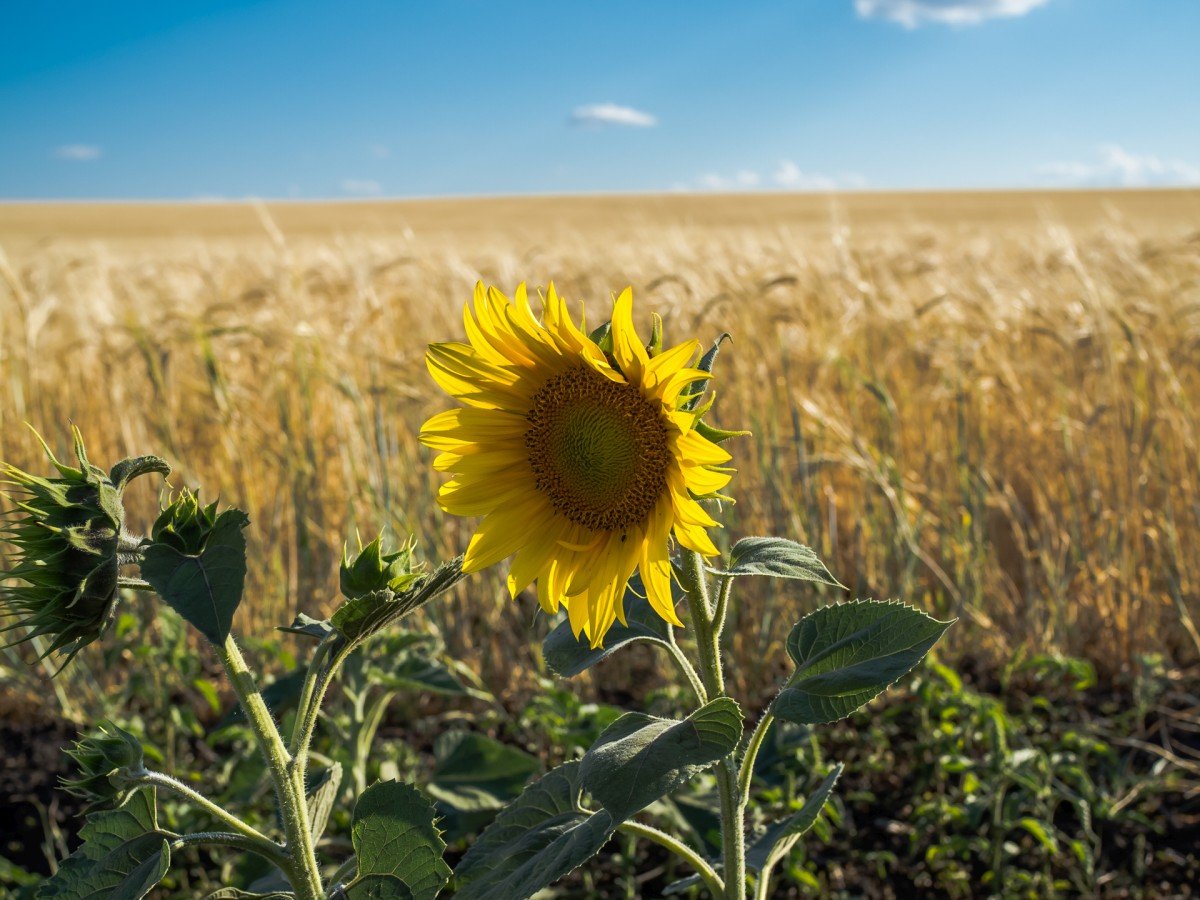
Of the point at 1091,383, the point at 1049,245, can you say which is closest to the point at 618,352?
the point at 1091,383

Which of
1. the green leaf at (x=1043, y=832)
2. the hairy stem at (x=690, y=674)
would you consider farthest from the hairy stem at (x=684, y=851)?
the green leaf at (x=1043, y=832)

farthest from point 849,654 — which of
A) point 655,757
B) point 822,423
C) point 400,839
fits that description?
point 822,423

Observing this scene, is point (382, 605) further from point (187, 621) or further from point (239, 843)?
point (239, 843)

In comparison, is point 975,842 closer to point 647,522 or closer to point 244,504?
point 647,522

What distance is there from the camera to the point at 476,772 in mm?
1765

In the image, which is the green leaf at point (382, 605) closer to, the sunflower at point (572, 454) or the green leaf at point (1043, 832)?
the sunflower at point (572, 454)

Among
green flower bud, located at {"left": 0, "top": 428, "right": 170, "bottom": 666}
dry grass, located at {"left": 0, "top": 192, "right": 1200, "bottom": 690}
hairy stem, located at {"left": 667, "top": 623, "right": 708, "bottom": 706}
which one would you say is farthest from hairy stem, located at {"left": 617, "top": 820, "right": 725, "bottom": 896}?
dry grass, located at {"left": 0, "top": 192, "right": 1200, "bottom": 690}

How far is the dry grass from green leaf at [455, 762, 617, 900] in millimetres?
1379

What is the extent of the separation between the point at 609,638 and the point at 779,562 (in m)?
0.26

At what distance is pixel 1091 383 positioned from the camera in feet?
14.5

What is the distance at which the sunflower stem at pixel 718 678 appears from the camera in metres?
1.12

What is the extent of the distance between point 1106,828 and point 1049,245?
673 cm

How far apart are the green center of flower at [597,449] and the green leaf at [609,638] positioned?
100 mm

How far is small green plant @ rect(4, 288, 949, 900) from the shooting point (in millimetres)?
991
